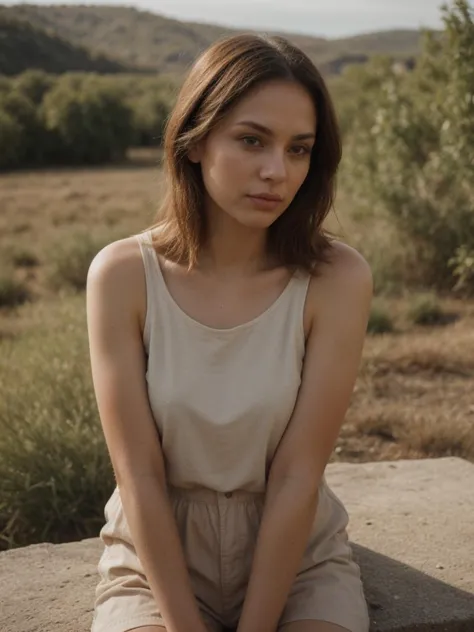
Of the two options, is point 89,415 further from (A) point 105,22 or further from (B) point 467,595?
(A) point 105,22

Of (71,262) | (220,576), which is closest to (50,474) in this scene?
(220,576)

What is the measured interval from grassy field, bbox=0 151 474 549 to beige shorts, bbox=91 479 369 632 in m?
1.13

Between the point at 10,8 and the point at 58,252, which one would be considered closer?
the point at 58,252

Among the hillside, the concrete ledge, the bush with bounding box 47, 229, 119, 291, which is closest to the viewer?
the concrete ledge

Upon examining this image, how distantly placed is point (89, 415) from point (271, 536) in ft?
7.02

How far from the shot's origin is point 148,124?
4312cm

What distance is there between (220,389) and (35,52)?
219 ft

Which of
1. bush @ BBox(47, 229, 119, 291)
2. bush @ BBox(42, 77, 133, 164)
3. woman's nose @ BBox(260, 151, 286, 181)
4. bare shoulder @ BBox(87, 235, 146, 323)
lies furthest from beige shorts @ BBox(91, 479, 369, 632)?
bush @ BBox(42, 77, 133, 164)

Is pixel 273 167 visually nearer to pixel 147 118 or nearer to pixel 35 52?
pixel 147 118

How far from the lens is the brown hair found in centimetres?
222

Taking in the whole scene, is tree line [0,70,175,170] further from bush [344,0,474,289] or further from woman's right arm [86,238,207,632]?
woman's right arm [86,238,207,632]

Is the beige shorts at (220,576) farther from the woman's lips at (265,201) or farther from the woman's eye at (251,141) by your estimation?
the woman's eye at (251,141)

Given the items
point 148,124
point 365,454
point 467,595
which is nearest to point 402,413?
point 365,454

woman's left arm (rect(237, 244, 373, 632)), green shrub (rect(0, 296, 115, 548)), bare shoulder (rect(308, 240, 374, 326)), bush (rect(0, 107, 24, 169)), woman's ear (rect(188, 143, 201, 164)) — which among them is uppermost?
woman's ear (rect(188, 143, 201, 164))
